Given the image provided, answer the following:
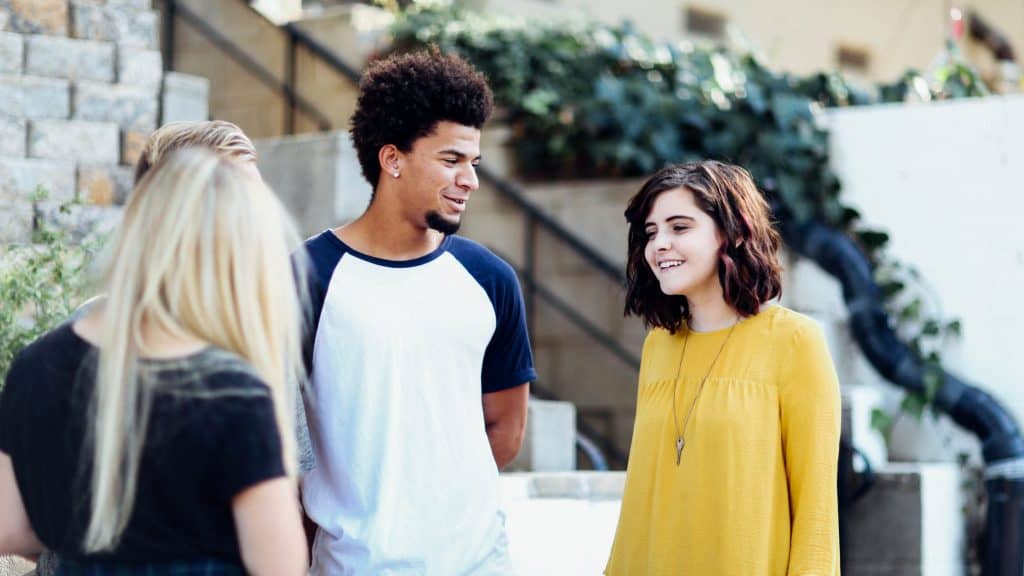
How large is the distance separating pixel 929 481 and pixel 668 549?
404 cm

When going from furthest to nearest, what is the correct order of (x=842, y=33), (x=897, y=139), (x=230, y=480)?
1. (x=842, y=33)
2. (x=897, y=139)
3. (x=230, y=480)

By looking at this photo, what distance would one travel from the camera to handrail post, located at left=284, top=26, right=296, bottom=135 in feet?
28.6

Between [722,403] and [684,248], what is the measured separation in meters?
0.36

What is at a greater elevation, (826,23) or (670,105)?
(826,23)

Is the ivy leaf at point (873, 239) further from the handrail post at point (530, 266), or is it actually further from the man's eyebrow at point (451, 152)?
the man's eyebrow at point (451, 152)

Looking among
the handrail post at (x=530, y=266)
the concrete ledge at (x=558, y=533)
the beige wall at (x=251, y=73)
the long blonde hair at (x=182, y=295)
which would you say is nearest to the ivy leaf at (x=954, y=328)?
the handrail post at (x=530, y=266)

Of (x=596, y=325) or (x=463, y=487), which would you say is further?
(x=596, y=325)

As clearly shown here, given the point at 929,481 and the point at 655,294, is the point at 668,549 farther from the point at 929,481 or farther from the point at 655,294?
the point at 929,481

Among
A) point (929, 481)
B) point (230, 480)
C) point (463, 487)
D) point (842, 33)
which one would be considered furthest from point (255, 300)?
point (842, 33)

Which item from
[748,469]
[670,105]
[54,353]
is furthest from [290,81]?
[54,353]

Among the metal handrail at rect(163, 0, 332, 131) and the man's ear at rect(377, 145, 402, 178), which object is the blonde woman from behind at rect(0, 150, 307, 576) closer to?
the man's ear at rect(377, 145, 402, 178)

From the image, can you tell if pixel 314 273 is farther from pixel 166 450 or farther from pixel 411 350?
pixel 166 450

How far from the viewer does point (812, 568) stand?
117 inches

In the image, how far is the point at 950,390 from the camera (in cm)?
720
